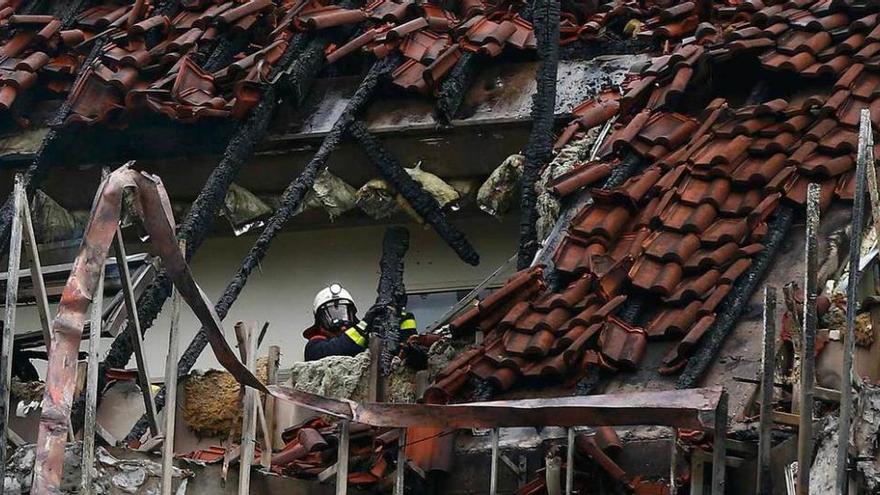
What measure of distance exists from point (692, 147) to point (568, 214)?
101 centimetres

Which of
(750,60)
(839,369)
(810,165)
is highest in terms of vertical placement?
(750,60)

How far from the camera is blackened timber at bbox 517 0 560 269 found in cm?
1870

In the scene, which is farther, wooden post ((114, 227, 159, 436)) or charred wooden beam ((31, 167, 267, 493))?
wooden post ((114, 227, 159, 436))

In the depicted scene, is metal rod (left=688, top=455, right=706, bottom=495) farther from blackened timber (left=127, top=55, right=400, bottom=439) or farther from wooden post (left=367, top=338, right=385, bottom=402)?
blackened timber (left=127, top=55, right=400, bottom=439)

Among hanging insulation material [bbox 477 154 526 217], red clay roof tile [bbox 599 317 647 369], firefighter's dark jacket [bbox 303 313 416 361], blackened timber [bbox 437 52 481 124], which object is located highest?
blackened timber [bbox 437 52 481 124]

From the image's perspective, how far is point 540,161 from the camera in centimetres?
1898

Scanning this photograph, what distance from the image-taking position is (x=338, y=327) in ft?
63.7

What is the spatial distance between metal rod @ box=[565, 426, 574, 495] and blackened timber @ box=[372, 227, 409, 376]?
2.58 m

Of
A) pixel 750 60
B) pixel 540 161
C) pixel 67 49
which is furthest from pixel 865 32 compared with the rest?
pixel 67 49

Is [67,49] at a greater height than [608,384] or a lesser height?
greater

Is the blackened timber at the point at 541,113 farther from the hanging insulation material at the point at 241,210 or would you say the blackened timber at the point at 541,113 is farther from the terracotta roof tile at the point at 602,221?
the hanging insulation material at the point at 241,210

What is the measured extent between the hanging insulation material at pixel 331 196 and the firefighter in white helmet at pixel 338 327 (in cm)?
81

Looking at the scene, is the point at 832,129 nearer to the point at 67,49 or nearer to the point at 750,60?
the point at 750,60

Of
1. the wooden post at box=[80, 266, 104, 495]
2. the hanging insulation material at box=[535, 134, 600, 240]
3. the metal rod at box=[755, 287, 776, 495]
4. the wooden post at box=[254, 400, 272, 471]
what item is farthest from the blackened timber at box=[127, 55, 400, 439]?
the metal rod at box=[755, 287, 776, 495]
